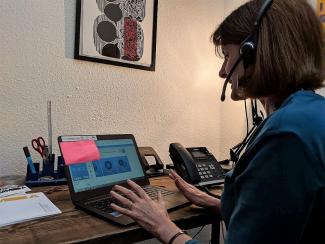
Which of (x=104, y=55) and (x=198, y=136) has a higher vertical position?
(x=104, y=55)

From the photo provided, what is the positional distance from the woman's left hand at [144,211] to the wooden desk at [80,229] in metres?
0.02

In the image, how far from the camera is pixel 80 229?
2.18 ft

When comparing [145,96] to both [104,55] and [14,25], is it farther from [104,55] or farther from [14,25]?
[14,25]

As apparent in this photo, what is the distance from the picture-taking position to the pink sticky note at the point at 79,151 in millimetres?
861

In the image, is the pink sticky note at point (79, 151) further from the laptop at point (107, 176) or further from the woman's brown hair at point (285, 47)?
the woman's brown hair at point (285, 47)

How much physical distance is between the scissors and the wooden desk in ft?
1.16

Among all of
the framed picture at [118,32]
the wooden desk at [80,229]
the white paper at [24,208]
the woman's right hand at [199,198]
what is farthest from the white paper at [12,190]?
the framed picture at [118,32]

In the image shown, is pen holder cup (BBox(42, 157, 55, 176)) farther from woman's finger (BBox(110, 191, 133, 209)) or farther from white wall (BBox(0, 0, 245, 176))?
woman's finger (BBox(110, 191, 133, 209))

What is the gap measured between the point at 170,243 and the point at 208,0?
1.43 metres

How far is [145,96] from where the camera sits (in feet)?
4.95

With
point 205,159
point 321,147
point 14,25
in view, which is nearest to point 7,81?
point 14,25

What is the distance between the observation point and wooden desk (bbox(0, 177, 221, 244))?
62 cm

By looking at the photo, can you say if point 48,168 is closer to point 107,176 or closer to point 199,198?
point 107,176

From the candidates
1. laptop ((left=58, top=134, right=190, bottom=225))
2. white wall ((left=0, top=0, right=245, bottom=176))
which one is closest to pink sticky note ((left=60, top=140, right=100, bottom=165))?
laptop ((left=58, top=134, right=190, bottom=225))
